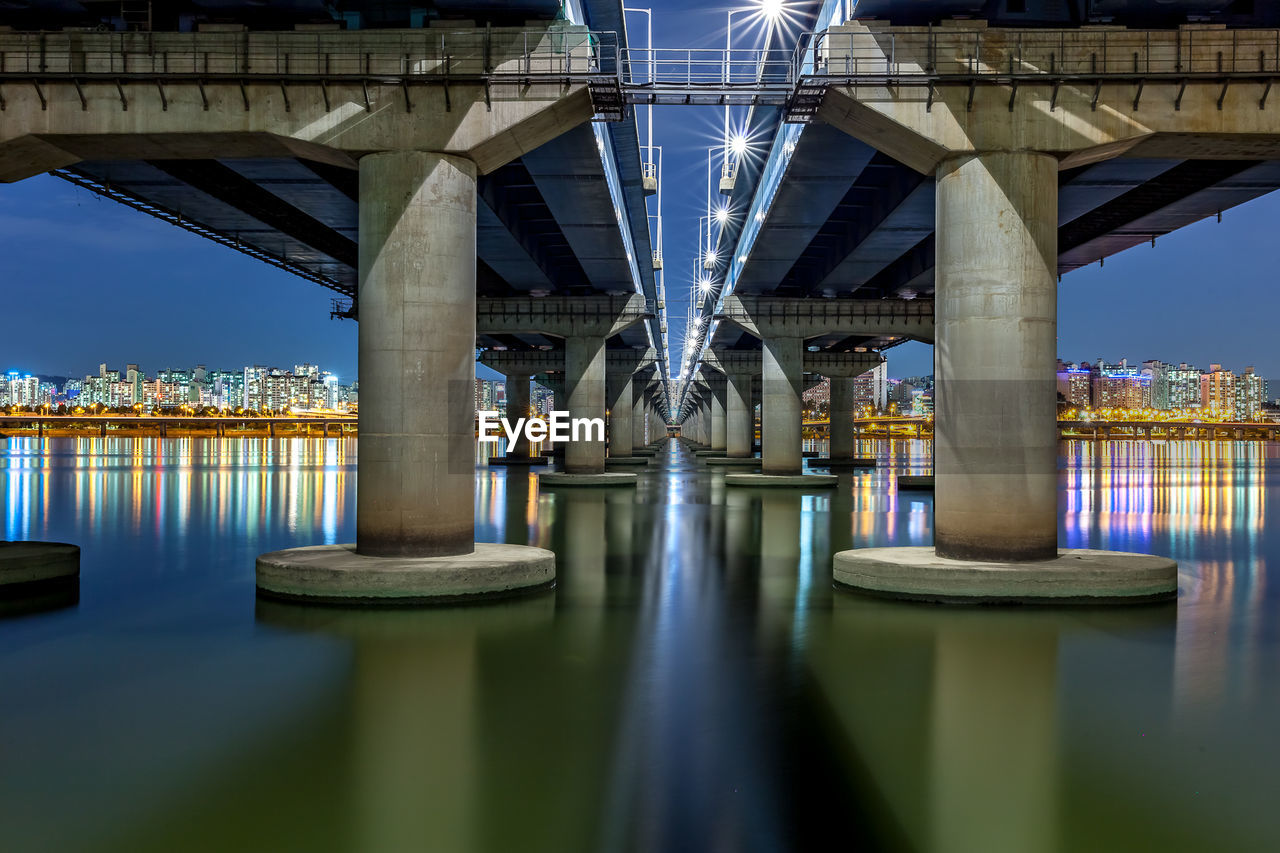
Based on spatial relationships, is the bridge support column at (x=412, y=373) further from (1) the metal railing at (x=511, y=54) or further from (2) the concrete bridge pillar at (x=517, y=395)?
(2) the concrete bridge pillar at (x=517, y=395)

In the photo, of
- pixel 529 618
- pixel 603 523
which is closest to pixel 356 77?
pixel 529 618

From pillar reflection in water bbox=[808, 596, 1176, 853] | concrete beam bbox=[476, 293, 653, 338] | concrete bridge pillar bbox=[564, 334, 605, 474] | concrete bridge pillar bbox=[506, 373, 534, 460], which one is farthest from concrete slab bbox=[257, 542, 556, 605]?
concrete bridge pillar bbox=[506, 373, 534, 460]

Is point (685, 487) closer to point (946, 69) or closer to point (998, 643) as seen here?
point (946, 69)

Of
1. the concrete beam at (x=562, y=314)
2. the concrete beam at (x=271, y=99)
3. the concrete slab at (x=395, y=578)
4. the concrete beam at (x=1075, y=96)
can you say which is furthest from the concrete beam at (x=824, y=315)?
the concrete slab at (x=395, y=578)

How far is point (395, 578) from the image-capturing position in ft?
50.8

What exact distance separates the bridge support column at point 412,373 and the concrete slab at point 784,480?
2872 cm

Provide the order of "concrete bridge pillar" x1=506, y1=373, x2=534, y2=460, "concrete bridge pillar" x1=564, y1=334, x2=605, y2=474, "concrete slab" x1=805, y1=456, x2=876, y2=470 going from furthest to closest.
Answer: "concrete bridge pillar" x1=506, y1=373, x2=534, y2=460 < "concrete slab" x1=805, y1=456, x2=876, y2=470 < "concrete bridge pillar" x1=564, y1=334, x2=605, y2=474

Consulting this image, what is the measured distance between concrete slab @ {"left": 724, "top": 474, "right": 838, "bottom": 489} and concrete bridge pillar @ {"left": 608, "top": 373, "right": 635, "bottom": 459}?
70.4ft

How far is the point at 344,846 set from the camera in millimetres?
6457

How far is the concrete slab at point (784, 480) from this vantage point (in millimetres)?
45094

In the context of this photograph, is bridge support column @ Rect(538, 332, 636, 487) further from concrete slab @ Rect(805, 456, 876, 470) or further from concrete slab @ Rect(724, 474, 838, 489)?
concrete slab @ Rect(805, 456, 876, 470)

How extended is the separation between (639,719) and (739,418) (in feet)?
211

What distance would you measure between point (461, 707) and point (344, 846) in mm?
3328

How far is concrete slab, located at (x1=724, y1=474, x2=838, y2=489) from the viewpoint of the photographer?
4509 centimetres
